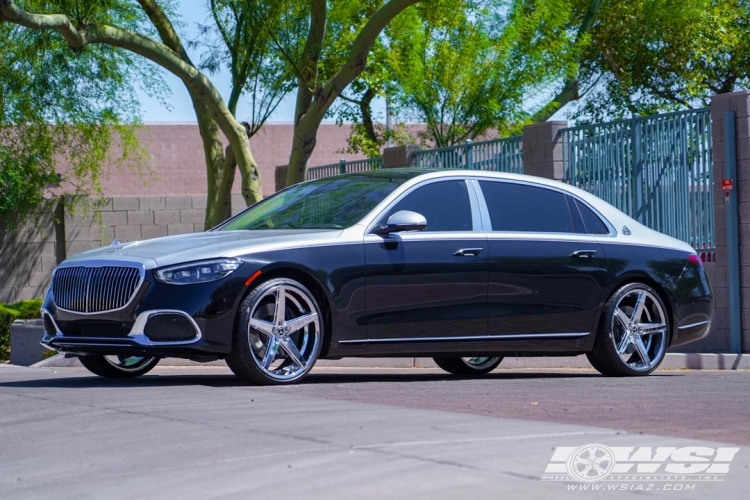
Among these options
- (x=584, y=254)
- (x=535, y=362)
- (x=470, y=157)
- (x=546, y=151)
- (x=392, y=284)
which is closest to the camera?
(x=392, y=284)

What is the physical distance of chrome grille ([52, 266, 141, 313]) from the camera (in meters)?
8.37

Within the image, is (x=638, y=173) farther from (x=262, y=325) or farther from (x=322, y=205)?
(x=262, y=325)

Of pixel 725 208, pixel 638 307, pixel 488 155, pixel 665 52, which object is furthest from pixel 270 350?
pixel 665 52

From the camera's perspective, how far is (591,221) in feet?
33.6

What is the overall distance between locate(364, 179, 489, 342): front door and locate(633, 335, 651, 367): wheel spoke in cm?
147

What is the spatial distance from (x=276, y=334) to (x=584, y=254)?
2.73 metres

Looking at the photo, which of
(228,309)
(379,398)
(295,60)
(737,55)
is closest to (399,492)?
(379,398)

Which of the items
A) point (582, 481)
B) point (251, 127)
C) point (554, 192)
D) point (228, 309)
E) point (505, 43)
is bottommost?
point (582, 481)

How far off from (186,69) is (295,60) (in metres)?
1.95

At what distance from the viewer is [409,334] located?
9.08 m

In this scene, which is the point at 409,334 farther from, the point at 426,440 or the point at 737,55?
the point at 737,55

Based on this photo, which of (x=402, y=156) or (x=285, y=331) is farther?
(x=402, y=156)

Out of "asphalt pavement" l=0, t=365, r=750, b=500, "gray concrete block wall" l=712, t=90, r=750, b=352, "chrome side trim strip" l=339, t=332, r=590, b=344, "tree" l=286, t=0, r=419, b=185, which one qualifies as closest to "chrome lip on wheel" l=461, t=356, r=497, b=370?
"chrome side trim strip" l=339, t=332, r=590, b=344

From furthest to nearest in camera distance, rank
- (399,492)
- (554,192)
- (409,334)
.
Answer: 1. (554,192)
2. (409,334)
3. (399,492)
